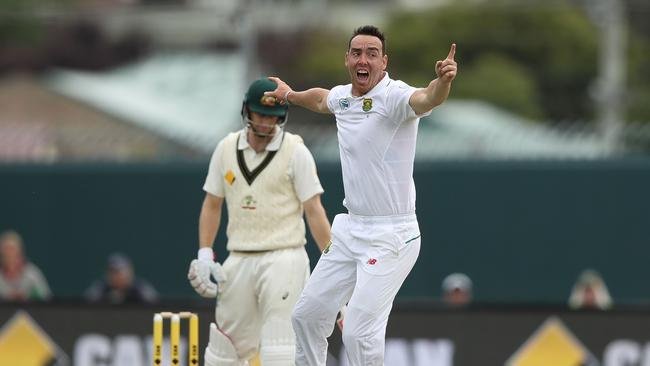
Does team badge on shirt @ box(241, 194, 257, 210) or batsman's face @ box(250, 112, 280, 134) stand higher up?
batsman's face @ box(250, 112, 280, 134)

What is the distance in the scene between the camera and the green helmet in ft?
35.4

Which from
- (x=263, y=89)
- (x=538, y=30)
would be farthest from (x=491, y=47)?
(x=263, y=89)

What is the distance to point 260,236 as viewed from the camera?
10953mm

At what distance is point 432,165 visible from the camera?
19.5 metres

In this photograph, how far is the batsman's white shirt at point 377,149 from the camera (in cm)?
948

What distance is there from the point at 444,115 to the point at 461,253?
33.0 ft

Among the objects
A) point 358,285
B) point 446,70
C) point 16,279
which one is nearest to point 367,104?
point 446,70

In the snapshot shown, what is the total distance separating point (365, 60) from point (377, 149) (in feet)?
1.83


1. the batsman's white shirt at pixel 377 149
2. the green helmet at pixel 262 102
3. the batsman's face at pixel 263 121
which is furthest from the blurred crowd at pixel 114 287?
the batsman's white shirt at pixel 377 149

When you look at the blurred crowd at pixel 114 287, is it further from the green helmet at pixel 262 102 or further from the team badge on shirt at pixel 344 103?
the team badge on shirt at pixel 344 103

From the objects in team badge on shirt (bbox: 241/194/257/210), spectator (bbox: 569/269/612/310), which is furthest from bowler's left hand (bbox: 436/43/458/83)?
spectator (bbox: 569/269/612/310)

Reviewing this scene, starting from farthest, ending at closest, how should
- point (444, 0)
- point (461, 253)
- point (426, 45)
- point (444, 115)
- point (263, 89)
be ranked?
point (444, 0) < point (426, 45) < point (444, 115) < point (461, 253) < point (263, 89)

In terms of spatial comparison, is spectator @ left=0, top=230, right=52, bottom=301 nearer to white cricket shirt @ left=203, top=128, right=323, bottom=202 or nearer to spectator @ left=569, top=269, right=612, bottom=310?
spectator @ left=569, top=269, right=612, bottom=310

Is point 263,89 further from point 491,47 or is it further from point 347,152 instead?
point 491,47
